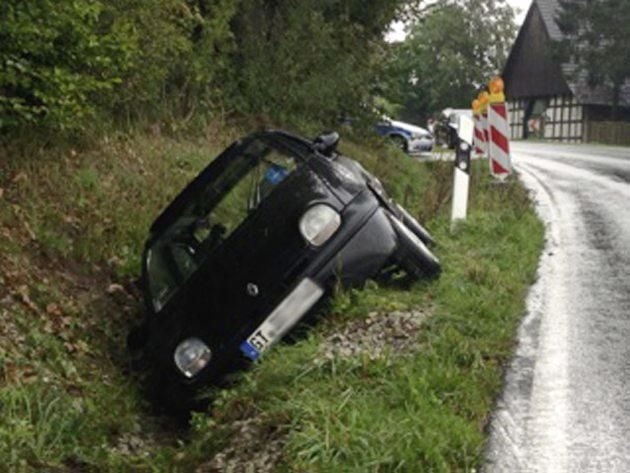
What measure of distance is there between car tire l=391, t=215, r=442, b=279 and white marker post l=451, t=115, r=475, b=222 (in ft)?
9.91

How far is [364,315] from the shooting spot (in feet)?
17.5

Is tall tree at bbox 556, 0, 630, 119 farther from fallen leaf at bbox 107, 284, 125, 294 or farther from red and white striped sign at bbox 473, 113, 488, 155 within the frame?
fallen leaf at bbox 107, 284, 125, 294

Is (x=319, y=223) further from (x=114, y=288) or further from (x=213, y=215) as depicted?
(x=114, y=288)

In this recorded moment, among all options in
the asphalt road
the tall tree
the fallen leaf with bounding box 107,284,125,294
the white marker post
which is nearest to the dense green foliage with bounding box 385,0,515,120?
the tall tree

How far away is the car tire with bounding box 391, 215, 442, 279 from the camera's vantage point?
5586 mm

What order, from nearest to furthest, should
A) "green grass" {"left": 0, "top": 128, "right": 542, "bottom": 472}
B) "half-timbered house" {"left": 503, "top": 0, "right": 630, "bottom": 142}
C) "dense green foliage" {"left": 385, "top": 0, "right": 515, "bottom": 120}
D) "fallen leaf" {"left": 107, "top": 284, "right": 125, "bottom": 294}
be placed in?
"green grass" {"left": 0, "top": 128, "right": 542, "bottom": 472} < "fallen leaf" {"left": 107, "top": 284, "right": 125, "bottom": 294} < "half-timbered house" {"left": 503, "top": 0, "right": 630, "bottom": 142} < "dense green foliage" {"left": 385, "top": 0, "right": 515, "bottom": 120}

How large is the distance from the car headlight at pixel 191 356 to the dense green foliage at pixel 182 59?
9.45 feet

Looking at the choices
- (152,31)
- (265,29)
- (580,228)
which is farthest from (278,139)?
(265,29)

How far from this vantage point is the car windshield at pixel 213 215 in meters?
5.74

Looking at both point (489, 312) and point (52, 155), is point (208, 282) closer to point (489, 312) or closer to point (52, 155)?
point (489, 312)

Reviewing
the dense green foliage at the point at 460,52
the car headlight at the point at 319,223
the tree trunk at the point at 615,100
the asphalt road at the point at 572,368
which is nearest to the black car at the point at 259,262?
the car headlight at the point at 319,223

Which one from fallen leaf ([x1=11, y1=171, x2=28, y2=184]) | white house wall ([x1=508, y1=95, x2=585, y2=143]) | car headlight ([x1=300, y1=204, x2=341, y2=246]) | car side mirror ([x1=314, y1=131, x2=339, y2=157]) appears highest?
car side mirror ([x1=314, y1=131, x2=339, y2=157])

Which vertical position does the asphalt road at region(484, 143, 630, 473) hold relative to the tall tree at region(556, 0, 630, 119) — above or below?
below

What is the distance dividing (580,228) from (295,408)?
6269mm
